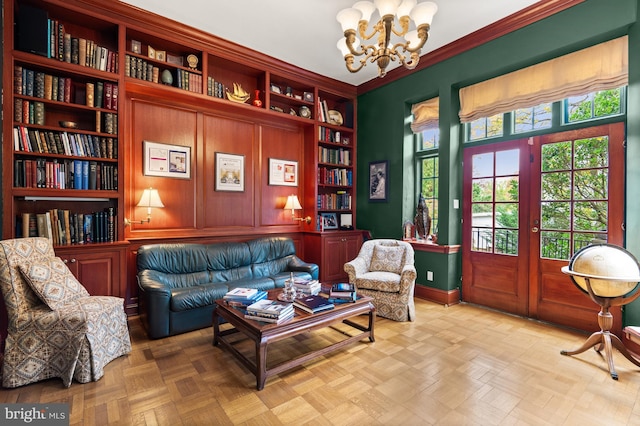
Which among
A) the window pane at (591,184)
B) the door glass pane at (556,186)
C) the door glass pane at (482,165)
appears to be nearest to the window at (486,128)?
the door glass pane at (482,165)

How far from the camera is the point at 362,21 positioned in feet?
7.77

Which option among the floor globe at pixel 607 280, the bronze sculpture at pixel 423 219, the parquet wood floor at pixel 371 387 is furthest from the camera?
the bronze sculpture at pixel 423 219

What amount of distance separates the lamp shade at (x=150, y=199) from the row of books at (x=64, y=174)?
274 millimetres

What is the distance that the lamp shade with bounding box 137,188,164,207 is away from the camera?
3.28 m

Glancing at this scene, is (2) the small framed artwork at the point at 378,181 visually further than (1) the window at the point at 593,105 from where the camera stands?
Yes

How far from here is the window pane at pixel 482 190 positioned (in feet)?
12.4

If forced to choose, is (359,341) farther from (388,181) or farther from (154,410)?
(388,181)

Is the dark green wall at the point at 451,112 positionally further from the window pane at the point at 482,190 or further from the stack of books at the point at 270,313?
the stack of books at the point at 270,313

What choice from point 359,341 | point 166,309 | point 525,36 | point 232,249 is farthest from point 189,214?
point 525,36

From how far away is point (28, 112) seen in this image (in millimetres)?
2736

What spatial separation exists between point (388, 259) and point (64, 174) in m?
3.57

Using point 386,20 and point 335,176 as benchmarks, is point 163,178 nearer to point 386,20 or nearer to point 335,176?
point 335,176

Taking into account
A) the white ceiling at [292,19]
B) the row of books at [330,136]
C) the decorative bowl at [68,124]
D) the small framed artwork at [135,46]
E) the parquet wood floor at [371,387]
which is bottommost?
the parquet wood floor at [371,387]

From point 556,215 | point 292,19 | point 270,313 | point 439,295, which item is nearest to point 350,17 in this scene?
point 292,19
